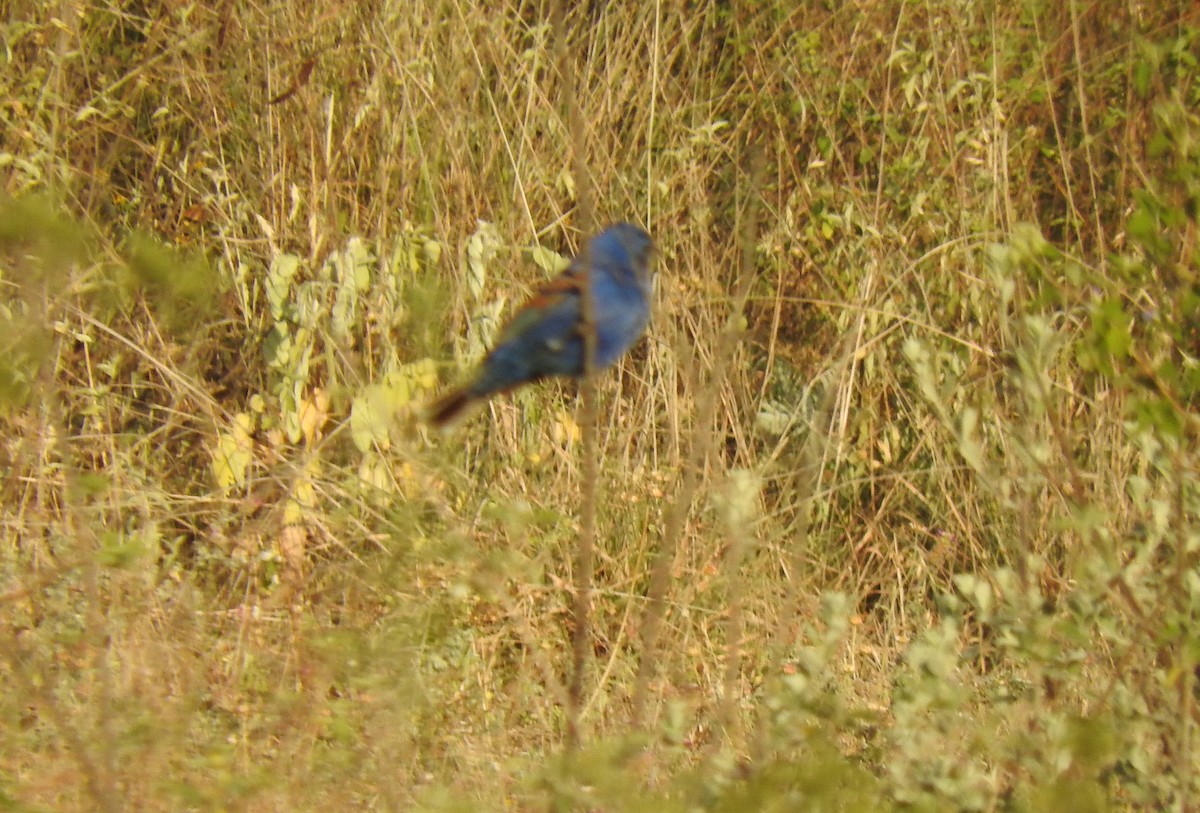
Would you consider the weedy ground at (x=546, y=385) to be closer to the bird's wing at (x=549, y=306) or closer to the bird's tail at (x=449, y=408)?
the bird's tail at (x=449, y=408)

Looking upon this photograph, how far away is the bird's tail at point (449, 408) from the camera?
2.76 m

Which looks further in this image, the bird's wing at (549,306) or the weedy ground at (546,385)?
the weedy ground at (546,385)

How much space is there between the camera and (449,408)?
2.77m

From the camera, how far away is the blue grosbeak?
269cm

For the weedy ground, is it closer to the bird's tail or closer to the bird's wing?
the bird's tail

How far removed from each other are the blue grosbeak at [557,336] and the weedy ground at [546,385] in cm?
19

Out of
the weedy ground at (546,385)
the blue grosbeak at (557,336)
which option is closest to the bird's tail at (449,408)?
the blue grosbeak at (557,336)

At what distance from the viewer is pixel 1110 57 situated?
4227 millimetres

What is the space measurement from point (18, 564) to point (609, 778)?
2.07m

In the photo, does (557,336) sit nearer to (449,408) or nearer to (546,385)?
(449,408)

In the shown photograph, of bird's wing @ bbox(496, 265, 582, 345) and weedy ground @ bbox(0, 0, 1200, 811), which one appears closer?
bird's wing @ bbox(496, 265, 582, 345)

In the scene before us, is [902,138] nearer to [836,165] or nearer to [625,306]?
[836,165]

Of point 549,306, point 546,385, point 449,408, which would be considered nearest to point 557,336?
point 549,306

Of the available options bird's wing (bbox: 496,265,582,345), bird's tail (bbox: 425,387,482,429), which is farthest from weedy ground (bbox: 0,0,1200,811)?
bird's wing (bbox: 496,265,582,345)
